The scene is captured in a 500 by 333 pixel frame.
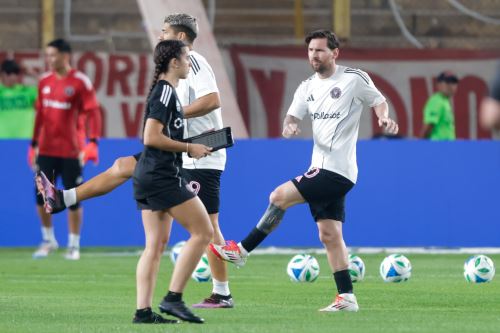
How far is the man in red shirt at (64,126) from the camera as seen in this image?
1642cm

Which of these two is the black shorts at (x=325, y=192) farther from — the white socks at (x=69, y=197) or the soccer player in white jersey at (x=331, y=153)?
the white socks at (x=69, y=197)

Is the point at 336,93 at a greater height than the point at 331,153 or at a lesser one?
greater

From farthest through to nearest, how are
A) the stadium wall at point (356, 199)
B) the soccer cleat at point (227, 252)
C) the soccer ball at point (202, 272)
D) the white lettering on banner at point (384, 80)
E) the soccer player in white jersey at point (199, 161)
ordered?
the white lettering on banner at point (384, 80) → the stadium wall at point (356, 199) → the soccer ball at point (202, 272) → the soccer cleat at point (227, 252) → the soccer player in white jersey at point (199, 161)

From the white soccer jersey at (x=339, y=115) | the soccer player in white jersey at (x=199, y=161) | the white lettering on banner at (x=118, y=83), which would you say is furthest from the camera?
the white lettering on banner at (x=118, y=83)

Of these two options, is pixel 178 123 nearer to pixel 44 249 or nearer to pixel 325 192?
pixel 325 192

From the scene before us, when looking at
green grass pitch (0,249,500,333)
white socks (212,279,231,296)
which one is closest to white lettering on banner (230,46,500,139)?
green grass pitch (0,249,500,333)

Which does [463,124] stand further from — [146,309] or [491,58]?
[146,309]

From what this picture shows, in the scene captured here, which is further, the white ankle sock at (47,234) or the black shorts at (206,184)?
the white ankle sock at (47,234)

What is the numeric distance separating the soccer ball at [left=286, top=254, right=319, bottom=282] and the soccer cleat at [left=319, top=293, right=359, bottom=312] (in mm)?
2426

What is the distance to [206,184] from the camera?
10.7m

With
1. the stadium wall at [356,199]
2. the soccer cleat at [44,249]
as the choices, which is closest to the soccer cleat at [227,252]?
the soccer cleat at [44,249]

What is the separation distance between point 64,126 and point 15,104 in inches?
118

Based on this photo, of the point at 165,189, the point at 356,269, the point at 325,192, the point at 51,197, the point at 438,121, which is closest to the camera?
the point at 165,189

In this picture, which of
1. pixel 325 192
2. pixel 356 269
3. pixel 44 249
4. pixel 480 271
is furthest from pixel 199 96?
pixel 44 249
